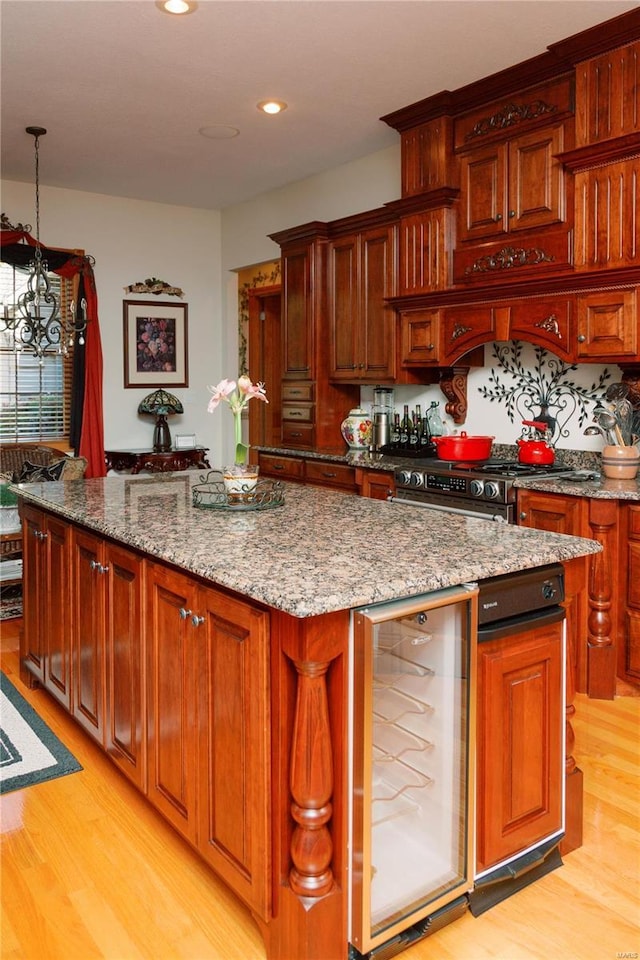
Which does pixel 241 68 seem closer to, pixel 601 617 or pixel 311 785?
pixel 601 617

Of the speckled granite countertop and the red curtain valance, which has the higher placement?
the red curtain valance

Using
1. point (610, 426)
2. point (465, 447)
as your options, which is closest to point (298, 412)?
point (465, 447)

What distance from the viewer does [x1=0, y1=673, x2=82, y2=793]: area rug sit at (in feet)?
8.86

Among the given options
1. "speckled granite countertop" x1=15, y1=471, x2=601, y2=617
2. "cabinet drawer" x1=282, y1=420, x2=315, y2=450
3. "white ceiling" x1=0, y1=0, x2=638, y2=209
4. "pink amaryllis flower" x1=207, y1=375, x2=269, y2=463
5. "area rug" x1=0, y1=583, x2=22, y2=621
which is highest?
"white ceiling" x1=0, y1=0, x2=638, y2=209

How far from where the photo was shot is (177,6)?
3230 millimetres

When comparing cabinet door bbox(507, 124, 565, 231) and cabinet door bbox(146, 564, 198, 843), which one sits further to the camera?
cabinet door bbox(507, 124, 565, 231)

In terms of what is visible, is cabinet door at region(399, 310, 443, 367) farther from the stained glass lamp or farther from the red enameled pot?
the stained glass lamp

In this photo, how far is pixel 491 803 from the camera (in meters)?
1.94

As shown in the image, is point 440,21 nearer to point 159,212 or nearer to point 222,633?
point 222,633

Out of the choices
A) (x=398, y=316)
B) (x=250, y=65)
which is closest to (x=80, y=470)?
(x=398, y=316)

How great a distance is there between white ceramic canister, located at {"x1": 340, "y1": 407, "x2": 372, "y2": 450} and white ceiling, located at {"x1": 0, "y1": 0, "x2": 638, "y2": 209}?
5.81 ft

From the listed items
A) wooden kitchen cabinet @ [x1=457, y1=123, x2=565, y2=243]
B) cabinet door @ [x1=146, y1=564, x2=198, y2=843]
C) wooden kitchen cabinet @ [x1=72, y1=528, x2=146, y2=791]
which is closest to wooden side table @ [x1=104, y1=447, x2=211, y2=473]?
wooden kitchen cabinet @ [x1=457, y1=123, x2=565, y2=243]

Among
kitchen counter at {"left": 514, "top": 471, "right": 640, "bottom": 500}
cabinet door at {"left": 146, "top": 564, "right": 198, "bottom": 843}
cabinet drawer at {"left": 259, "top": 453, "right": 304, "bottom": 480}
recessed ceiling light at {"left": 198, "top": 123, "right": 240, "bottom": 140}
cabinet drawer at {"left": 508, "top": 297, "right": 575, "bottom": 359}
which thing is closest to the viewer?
cabinet door at {"left": 146, "top": 564, "right": 198, "bottom": 843}

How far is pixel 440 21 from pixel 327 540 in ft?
8.34
